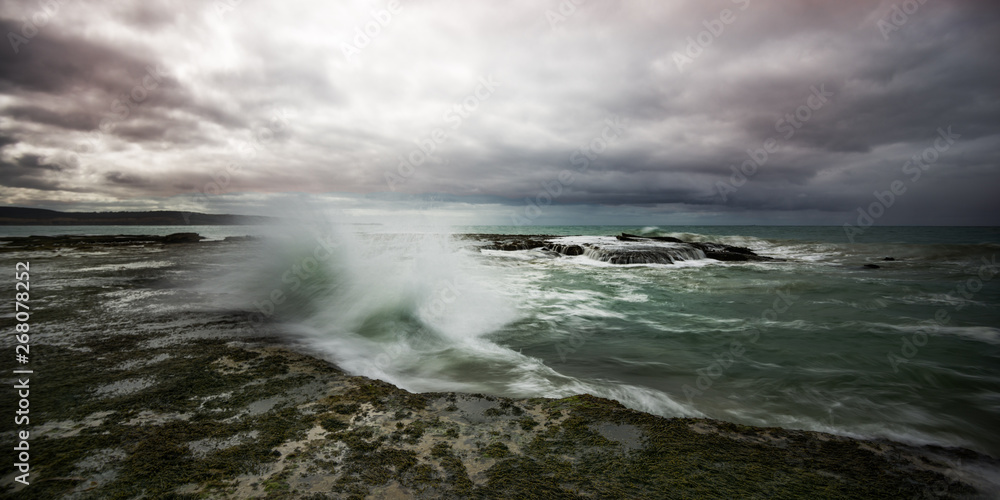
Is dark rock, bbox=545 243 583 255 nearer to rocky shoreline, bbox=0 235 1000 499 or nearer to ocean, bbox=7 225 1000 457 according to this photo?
ocean, bbox=7 225 1000 457

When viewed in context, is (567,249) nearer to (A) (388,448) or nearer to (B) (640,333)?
(B) (640,333)

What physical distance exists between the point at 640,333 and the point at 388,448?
19.4ft

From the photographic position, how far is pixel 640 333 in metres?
7.38

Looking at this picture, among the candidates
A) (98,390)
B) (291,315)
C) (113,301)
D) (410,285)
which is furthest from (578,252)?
(98,390)

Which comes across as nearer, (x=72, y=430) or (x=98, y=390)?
(x=72, y=430)

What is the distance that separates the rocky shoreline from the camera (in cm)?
226

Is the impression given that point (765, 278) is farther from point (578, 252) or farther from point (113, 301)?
point (113, 301)

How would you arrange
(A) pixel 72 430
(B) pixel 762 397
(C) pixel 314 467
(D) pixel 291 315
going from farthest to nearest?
(D) pixel 291 315 → (B) pixel 762 397 → (A) pixel 72 430 → (C) pixel 314 467

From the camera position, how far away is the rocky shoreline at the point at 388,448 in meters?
2.26

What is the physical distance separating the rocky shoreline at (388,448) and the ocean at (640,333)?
0.96 m

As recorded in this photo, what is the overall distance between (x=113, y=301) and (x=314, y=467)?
28.6ft

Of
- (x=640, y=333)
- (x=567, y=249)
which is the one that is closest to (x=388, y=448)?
(x=640, y=333)

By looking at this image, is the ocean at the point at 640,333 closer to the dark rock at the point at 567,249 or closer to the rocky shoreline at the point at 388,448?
the rocky shoreline at the point at 388,448

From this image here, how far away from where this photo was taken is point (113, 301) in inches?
307
